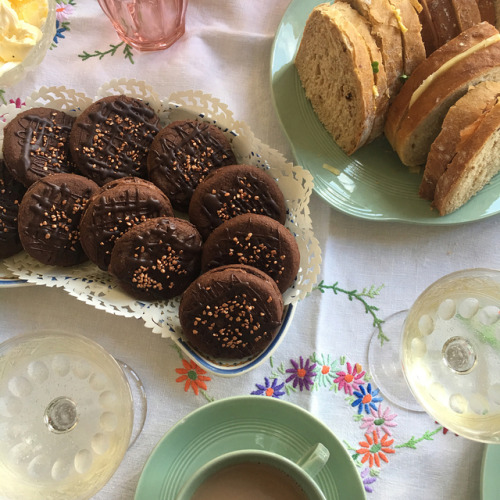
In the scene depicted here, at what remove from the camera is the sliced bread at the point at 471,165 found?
3.94 feet

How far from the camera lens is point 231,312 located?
1.15m

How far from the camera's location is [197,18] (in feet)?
4.91

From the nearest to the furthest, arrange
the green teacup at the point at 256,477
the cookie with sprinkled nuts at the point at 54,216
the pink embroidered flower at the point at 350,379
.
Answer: the green teacup at the point at 256,477 < the cookie with sprinkled nuts at the point at 54,216 < the pink embroidered flower at the point at 350,379

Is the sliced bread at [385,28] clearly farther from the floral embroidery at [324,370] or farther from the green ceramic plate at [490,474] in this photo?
the green ceramic plate at [490,474]

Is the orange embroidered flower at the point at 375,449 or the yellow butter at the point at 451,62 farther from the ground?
the yellow butter at the point at 451,62

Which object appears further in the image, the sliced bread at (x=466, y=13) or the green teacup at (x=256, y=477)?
the sliced bread at (x=466, y=13)

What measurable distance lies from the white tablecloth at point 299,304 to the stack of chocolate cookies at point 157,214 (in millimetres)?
154

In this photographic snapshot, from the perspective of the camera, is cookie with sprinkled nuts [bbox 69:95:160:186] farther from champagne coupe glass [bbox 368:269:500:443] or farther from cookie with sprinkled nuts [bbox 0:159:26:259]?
champagne coupe glass [bbox 368:269:500:443]

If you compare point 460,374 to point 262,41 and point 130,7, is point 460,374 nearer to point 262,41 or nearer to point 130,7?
point 262,41

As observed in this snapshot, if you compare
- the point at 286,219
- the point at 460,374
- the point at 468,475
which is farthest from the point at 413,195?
the point at 468,475

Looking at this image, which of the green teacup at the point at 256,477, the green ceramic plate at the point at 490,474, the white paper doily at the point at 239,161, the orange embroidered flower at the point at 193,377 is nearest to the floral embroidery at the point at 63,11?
the white paper doily at the point at 239,161

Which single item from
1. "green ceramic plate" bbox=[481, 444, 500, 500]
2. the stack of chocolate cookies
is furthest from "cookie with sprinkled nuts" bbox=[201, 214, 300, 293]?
"green ceramic plate" bbox=[481, 444, 500, 500]

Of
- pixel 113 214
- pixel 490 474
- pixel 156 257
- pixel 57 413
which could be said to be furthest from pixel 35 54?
pixel 490 474

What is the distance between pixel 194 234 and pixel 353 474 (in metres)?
0.59
